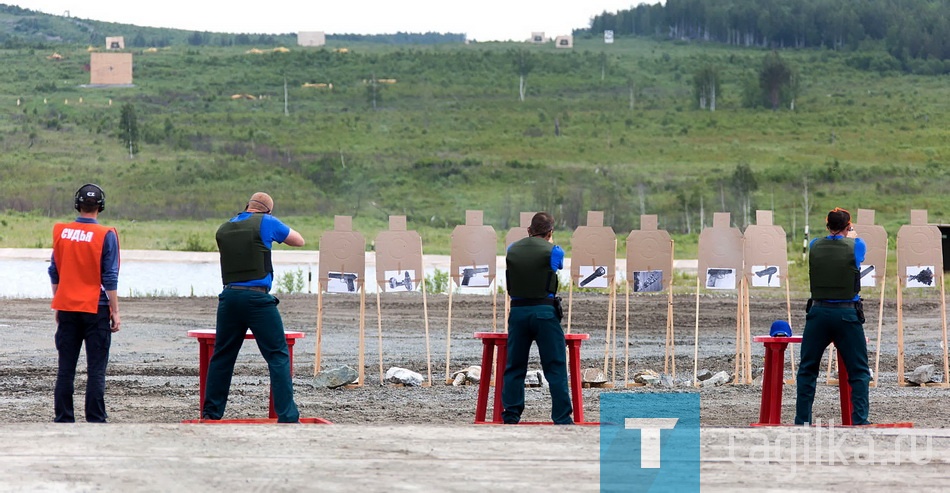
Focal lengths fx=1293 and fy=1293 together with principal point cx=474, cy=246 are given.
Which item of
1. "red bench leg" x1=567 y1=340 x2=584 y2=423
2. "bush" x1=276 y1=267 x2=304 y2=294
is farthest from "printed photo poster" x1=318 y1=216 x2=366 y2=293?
"bush" x1=276 y1=267 x2=304 y2=294

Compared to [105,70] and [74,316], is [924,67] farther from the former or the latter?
[74,316]

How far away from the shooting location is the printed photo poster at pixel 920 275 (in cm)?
1333

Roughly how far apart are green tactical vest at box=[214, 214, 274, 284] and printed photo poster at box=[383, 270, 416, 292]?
4.42 meters

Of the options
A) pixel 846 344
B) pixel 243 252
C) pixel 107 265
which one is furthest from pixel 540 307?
pixel 107 265

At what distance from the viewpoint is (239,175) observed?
58.0 metres

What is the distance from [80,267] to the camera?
8648 mm

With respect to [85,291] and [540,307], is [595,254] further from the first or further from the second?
[85,291]

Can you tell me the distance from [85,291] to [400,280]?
5097mm

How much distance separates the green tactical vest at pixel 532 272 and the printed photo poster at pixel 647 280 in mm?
4178

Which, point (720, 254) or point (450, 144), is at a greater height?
point (450, 144)

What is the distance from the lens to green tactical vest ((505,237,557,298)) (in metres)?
9.28

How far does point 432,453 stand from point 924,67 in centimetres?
9574

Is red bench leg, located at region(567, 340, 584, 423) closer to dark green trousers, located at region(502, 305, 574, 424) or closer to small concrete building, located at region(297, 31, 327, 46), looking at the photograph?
dark green trousers, located at region(502, 305, 574, 424)

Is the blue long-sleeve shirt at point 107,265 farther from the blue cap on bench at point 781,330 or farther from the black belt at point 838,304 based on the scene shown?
the black belt at point 838,304
